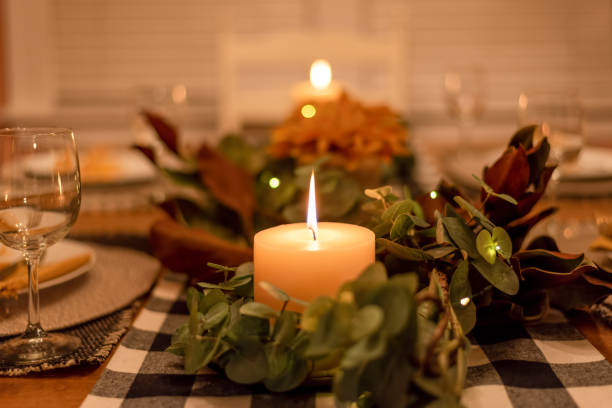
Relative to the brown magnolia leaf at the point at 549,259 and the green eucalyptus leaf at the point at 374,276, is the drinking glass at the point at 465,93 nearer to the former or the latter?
the brown magnolia leaf at the point at 549,259

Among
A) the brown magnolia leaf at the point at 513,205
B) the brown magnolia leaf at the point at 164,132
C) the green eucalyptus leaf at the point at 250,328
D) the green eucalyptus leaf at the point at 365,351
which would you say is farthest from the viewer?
the brown magnolia leaf at the point at 164,132

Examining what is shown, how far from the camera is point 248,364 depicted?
436mm

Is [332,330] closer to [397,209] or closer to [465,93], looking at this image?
[397,209]

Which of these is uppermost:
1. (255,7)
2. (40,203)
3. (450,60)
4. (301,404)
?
(255,7)

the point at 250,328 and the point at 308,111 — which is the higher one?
the point at 308,111

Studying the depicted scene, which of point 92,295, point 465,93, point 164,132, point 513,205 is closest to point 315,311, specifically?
point 513,205

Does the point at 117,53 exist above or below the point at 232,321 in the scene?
above

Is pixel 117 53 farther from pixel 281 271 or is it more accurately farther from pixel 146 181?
pixel 281 271

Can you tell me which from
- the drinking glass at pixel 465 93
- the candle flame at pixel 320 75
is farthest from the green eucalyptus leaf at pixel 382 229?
the candle flame at pixel 320 75

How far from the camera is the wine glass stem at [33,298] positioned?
53 centimetres

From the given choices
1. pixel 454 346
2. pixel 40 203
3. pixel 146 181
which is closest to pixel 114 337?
pixel 40 203

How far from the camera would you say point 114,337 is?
559 millimetres

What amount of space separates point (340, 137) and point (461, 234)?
398 millimetres

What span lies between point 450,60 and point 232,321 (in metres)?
2.45
